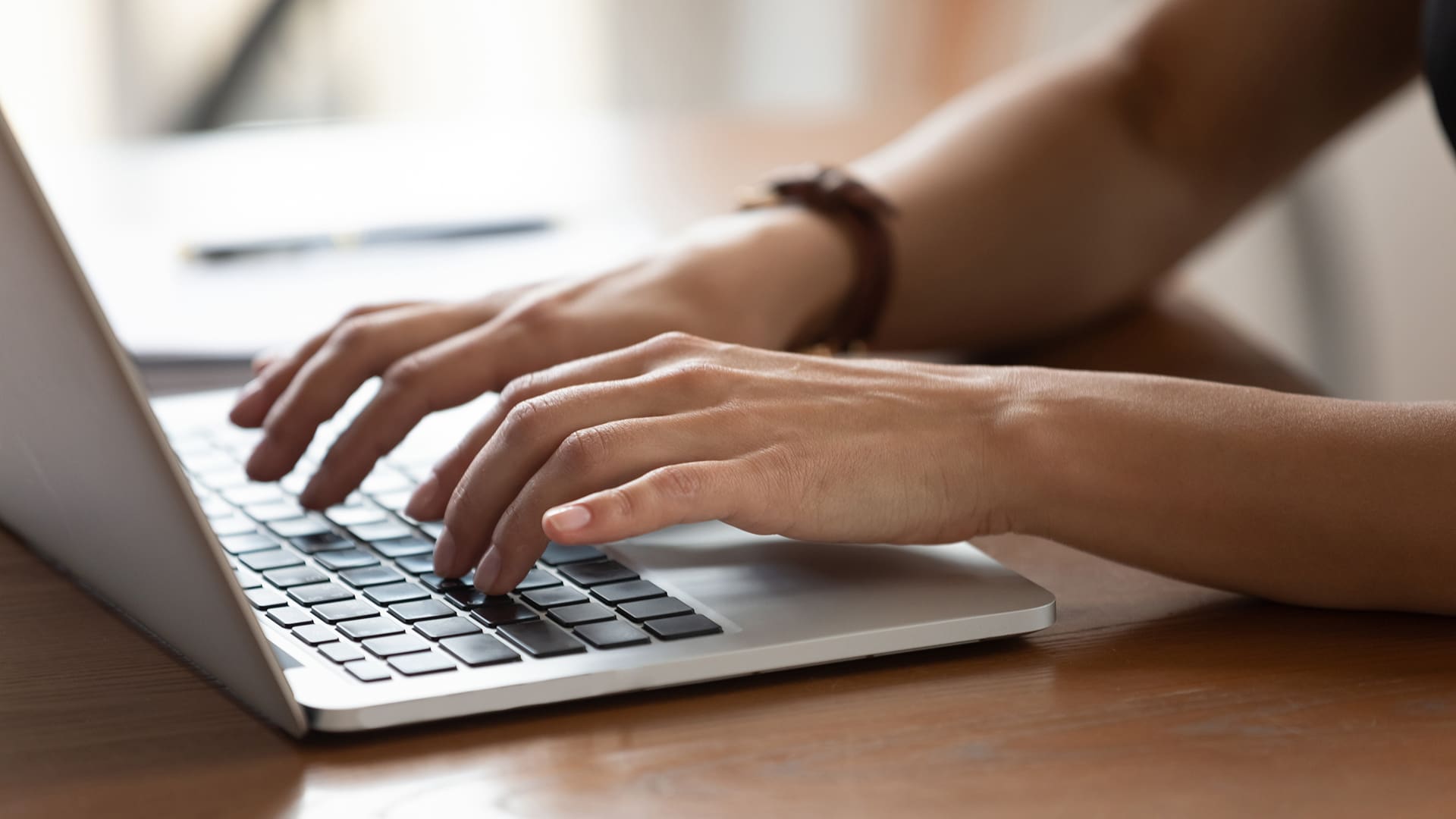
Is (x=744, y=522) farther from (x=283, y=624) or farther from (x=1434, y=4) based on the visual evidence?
(x=1434, y=4)

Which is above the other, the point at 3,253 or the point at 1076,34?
the point at 1076,34

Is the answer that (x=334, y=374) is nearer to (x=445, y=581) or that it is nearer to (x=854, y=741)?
(x=445, y=581)

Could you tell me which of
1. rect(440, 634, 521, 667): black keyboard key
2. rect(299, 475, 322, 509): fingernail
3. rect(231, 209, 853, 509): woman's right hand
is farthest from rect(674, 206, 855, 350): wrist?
rect(440, 634, 521, 667): black keyboard key

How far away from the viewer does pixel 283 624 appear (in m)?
0.49

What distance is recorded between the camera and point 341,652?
467mm

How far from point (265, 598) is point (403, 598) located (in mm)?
51

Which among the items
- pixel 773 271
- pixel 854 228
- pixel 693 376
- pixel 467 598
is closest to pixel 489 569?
pixel 467 598

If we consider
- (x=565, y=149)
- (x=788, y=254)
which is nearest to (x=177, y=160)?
(x=565, y=149)

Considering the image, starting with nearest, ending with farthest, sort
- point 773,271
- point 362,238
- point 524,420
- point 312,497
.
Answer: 1. point 524,420
2. point 312,497
3. point 773,271
4. point 362,238

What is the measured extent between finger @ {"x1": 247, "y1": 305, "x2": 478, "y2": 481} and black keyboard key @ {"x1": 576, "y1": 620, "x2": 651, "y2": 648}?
255 mm

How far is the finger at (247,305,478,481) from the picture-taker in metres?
0.69

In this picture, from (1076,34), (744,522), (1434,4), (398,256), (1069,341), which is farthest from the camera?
(1076,34)

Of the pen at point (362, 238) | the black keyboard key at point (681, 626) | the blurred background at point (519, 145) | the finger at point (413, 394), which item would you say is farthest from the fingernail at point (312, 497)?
the pen at point (362, 238)

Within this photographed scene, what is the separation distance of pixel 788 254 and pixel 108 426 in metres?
0.49
